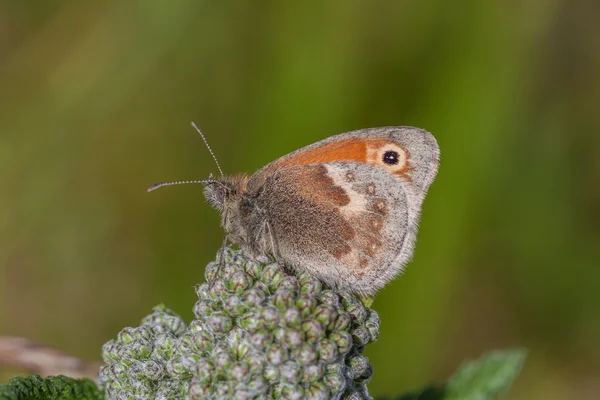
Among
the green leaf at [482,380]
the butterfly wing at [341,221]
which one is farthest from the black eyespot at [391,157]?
the green leaf at [482,380]

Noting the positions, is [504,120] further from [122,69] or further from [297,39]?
[122,69]

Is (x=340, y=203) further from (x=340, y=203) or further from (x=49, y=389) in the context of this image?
(x=49, y=389)

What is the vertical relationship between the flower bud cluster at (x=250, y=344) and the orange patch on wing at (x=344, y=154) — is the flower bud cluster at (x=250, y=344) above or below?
below

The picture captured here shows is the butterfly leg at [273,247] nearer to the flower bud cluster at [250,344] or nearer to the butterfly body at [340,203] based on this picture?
the butterfly body at [340,203]

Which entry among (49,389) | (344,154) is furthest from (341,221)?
(49,389)

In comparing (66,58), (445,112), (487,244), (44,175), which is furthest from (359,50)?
(44,175)

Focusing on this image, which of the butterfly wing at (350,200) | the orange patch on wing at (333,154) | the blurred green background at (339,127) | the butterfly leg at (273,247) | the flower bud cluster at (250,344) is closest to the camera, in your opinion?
the flower bud cluster at (250,344)

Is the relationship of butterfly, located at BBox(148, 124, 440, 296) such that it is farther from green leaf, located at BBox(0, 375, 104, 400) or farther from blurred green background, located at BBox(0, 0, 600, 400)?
blurred green background, located at BBox(0, 0, 600, 400)
